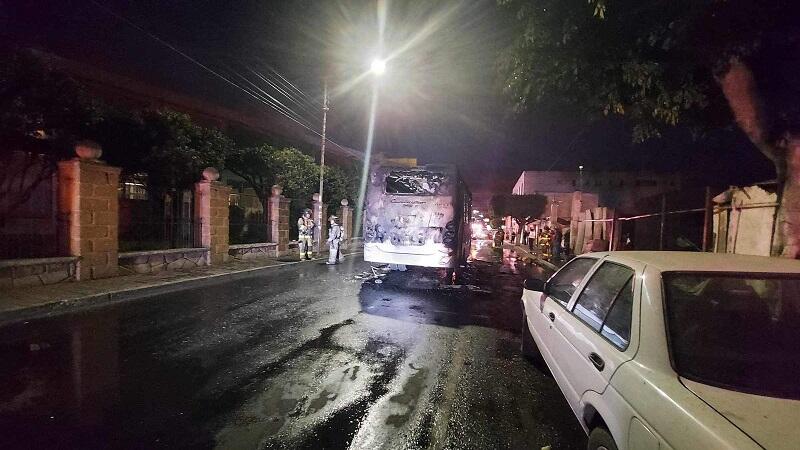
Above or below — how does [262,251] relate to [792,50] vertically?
below

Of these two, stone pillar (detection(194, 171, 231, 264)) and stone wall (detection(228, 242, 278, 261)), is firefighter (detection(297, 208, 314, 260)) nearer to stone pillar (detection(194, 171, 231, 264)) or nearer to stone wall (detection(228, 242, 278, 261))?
stone wall (detection(228, 242, 278, 261))

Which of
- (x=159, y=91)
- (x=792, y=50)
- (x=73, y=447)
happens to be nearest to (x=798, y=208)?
(x=792, y=50)

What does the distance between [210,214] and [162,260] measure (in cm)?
229

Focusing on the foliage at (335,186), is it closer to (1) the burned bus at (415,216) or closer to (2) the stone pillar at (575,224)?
(2) the stone pillar at (575,224)

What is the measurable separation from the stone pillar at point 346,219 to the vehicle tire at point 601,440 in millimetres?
22303

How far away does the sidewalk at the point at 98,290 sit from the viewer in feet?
23.0

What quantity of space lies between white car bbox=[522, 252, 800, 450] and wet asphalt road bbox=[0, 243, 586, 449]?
1.09 meters

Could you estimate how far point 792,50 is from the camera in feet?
18.1

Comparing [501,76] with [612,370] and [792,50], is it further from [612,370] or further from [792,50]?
[612,370]

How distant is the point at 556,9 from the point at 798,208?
402cm

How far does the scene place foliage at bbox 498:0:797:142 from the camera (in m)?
5.32

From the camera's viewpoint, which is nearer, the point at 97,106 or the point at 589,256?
the point at 589,256

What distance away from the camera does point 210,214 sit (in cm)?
1338

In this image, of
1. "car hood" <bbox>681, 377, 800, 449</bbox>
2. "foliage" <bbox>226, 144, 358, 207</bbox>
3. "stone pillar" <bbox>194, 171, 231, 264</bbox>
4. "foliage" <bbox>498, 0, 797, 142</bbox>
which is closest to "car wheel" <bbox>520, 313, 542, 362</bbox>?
"car hood" <bbox>681, 377, 800, 449</bbox>
